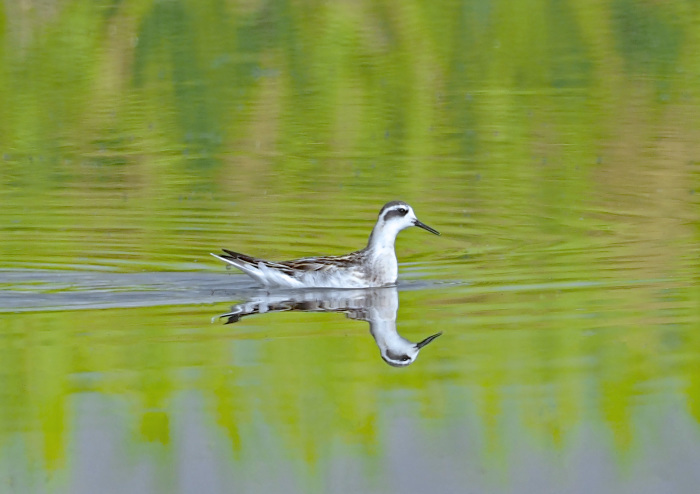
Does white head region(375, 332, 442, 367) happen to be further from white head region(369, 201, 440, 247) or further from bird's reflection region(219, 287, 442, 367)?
white head region(369, 201, 440, 247)

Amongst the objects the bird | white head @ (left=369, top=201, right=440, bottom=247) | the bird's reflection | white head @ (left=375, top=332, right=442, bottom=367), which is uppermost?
white head @ (left=369, top=201, right=440, bottom=247)

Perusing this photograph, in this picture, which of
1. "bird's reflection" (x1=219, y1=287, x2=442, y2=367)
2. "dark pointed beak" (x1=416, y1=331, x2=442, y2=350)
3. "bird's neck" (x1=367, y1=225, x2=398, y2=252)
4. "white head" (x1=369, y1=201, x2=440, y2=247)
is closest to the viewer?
"dark pointed beak" (x1=416, y1=331, x2=442, y2=350)

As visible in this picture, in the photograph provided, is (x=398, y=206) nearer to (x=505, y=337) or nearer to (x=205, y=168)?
(x=505, y=337)

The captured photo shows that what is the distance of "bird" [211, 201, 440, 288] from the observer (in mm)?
12977

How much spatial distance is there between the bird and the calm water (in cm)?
20

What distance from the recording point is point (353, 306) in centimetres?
1256

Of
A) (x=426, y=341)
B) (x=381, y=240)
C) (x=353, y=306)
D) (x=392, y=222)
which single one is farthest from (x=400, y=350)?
(x=392, y=222)

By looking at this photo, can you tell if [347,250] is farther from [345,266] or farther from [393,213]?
[345,266]

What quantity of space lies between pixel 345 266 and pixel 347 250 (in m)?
1.84

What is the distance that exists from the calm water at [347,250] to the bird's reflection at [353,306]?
6 cm

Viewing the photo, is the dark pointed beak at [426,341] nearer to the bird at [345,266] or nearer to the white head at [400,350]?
the white head at [400,350]

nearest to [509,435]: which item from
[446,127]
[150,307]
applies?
[150,307]

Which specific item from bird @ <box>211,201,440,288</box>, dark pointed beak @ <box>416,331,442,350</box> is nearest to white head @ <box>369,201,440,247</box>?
bird @ <box>211,201,440,288</box>

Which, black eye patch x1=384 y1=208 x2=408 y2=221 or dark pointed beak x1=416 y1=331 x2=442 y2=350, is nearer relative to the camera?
dark pointed beak x1=416 y1=331 x2=442 y2=350
